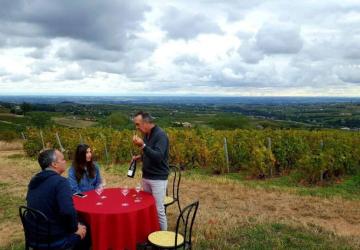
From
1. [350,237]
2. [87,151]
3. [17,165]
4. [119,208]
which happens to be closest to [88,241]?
[119,208]

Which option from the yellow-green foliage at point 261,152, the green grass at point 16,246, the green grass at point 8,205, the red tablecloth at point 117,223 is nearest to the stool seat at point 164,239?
the red tablecloth at point 117,223

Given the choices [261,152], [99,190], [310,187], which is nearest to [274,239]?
[99,190]

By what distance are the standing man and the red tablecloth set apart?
41 centimetres

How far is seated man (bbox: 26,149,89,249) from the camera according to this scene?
3.41 m

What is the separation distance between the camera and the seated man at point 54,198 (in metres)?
3.41

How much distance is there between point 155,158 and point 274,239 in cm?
207

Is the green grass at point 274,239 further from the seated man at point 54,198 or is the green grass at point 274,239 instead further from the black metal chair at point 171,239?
the seated man at point 54,198

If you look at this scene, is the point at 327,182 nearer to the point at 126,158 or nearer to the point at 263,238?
the point at 263,238

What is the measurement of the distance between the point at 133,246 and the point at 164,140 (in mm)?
1260

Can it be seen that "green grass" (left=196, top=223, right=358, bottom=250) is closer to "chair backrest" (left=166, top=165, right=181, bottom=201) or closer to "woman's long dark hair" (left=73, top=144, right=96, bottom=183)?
"chair backrest" (left=166, top=165, right=181, bottom=201)

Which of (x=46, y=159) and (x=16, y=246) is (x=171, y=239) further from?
(x=16, y=246)

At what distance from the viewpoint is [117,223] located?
389 centimetres

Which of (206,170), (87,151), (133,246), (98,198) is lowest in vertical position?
(206,170)

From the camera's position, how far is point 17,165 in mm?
13391
